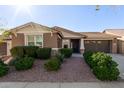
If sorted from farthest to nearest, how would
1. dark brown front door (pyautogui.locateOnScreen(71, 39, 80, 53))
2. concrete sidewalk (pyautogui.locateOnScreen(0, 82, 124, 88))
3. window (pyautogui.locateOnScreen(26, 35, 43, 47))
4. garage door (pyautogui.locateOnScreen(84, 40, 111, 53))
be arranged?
garage door (pyautogui.locateOnScreen(84, 40, 111, 53)) < dark brown front door (pyautogui.locateOnScreen(71, 39, 80, 53)) < window (pyautogui.locateOnScreen(26, 35, 43, 47)) < concrete sidewalk (pyautogui.locateOnScreen(0, 82, 124, 88))

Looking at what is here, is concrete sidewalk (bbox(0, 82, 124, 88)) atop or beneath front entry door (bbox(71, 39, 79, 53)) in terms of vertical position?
beneath

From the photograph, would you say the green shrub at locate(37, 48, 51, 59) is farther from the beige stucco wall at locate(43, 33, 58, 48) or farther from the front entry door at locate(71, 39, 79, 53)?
the front entry door at locate(71, 39, 79, 53)

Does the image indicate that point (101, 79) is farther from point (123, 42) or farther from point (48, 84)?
point (123, 42)

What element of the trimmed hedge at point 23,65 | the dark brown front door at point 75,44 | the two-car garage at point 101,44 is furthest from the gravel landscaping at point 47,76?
the two-car garage at point 101,44

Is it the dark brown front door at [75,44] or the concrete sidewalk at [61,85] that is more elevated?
the dark brown front door at [75,44]

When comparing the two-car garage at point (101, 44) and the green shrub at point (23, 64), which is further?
the two-car garage at point (101, 44)

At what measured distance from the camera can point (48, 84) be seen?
894cm

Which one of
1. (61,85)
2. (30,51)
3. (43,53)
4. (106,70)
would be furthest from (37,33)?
(61,85)

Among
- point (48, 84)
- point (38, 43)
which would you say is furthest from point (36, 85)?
point (38, 43)

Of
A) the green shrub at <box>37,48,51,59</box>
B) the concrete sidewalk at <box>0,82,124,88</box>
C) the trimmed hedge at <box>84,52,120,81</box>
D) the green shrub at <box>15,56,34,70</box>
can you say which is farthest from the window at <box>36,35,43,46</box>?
the concrete sidewalk at <box>0,82,124,88</box>

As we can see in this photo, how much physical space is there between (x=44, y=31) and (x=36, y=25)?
1.00 m

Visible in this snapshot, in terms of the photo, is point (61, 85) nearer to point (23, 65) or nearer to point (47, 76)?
point (47, 76)

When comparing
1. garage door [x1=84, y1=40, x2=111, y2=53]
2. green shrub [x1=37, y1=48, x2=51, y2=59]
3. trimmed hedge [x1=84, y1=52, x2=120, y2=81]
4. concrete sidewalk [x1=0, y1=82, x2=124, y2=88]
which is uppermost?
garage door [x1=84, y1=40, x2=111, y2=53]

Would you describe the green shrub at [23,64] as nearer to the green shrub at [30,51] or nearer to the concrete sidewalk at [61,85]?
the concrete sidewalk at [61,85]
